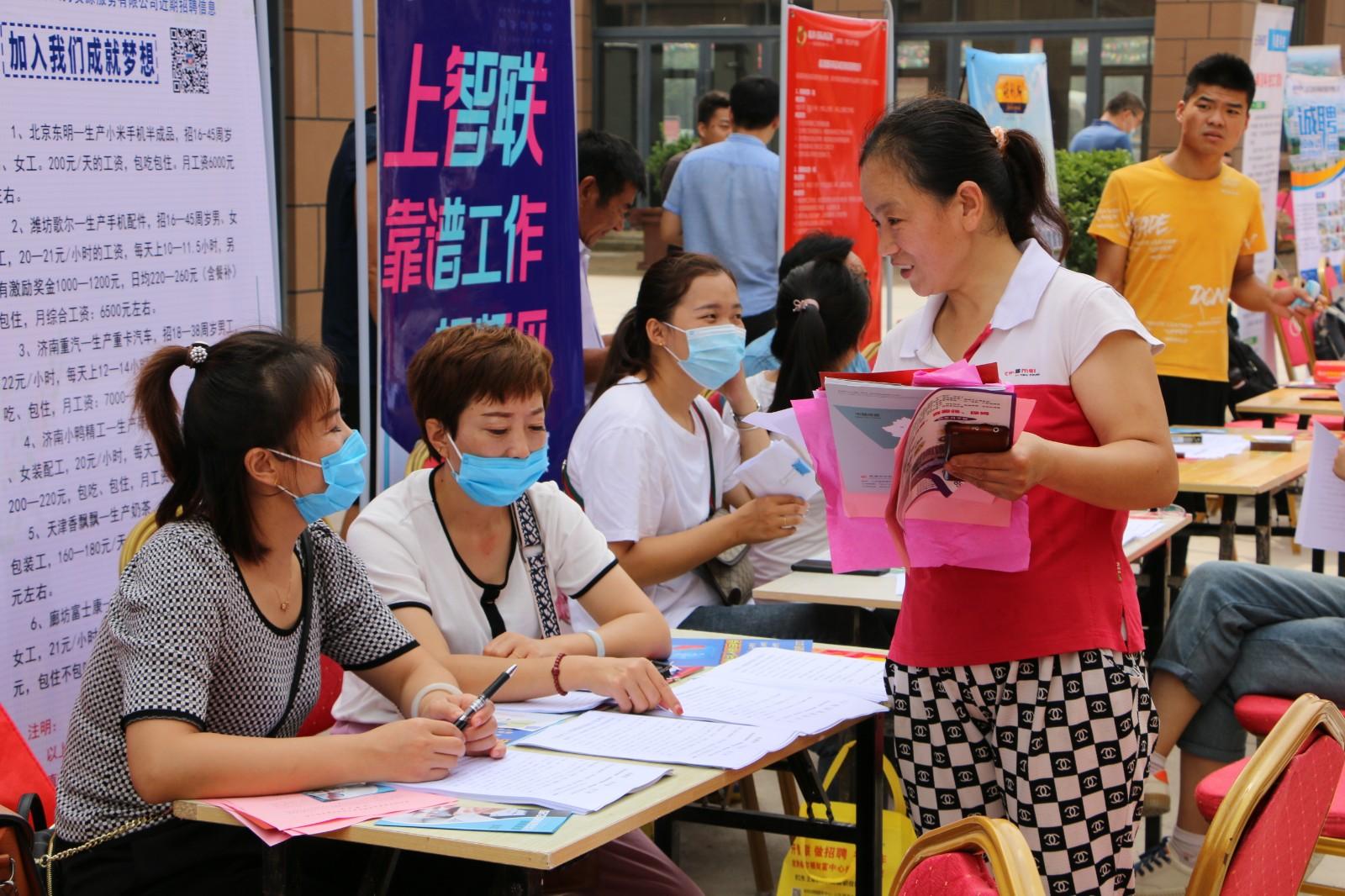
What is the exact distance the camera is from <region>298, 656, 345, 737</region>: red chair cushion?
8.66 ft

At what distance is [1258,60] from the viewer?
891 cm

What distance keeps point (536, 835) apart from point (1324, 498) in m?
2.54

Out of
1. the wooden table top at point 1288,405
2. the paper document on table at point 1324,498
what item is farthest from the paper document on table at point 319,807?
the wooden table top at point 1288,405

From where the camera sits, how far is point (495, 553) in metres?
2.70

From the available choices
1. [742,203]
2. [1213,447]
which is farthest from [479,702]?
[742,203]

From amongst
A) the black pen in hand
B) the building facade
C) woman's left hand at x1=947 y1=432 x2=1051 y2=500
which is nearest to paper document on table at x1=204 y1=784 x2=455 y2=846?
the black pen in hand

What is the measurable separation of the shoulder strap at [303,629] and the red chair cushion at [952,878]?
111cm

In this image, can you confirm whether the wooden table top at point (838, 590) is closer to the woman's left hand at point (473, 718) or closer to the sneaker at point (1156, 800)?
the sneaker at point (1156, 800)

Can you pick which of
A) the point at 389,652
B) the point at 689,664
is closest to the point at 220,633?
the point at 389,652

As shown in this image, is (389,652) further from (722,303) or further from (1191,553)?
(1191,553)

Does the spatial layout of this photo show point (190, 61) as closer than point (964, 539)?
No

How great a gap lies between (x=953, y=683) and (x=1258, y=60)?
7777mm

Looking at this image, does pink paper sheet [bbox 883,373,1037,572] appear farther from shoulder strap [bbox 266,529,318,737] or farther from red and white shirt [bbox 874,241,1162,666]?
shoulder strap [bbox 266,529,318,737]

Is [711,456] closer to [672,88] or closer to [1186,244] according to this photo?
[1186,244]
